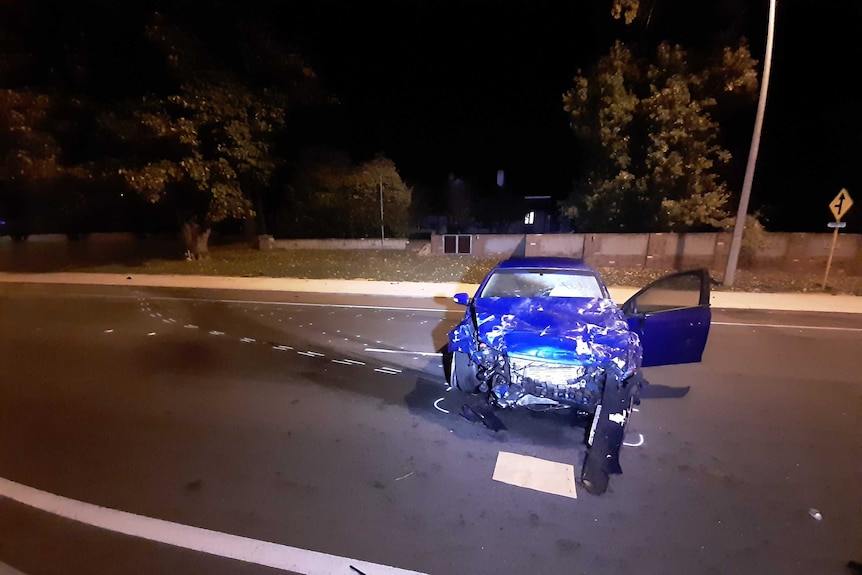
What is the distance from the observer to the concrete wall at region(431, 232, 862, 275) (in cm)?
1562

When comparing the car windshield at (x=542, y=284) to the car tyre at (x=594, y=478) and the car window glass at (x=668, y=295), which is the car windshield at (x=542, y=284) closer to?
the car window glass at (x=668, y=295)

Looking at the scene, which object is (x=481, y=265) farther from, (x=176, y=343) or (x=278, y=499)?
(x=278, y=499)

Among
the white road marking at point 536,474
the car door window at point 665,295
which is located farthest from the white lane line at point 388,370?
the car door window at point 665,295

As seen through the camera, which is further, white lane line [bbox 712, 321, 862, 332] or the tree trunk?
the tree trunk

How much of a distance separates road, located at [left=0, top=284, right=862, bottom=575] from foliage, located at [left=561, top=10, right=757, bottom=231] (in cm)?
827

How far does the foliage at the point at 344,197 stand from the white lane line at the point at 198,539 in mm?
20263

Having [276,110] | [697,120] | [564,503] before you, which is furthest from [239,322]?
[697,120]

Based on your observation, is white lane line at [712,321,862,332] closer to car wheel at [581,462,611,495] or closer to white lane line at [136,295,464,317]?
white lane line at [136,295,464,317]

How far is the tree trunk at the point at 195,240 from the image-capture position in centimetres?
1928

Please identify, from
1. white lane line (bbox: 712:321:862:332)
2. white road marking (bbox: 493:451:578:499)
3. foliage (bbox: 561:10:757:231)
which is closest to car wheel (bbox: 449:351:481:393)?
white road marking (bbox: 493:451:578:499)

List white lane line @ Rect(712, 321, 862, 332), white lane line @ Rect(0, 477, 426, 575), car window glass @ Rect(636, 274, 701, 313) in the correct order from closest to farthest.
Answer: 1. white lane line @ Rect(0, 477, 426, 575)
2. car window glass @ Rect(636, 274, 701, 313)
3. white lane line @ Rect(712, 321, 862, 332)

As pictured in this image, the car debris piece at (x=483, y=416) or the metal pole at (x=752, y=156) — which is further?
the metal pole at (x=752, y=156)

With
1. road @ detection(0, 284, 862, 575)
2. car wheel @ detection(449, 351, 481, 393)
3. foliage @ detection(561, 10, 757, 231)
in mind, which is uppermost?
foliage @ detection(561, 10, 757, 231)

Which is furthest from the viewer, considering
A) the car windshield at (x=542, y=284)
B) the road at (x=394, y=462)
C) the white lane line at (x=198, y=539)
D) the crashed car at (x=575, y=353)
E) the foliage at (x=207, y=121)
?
the foliage at (x=207, y=121)
